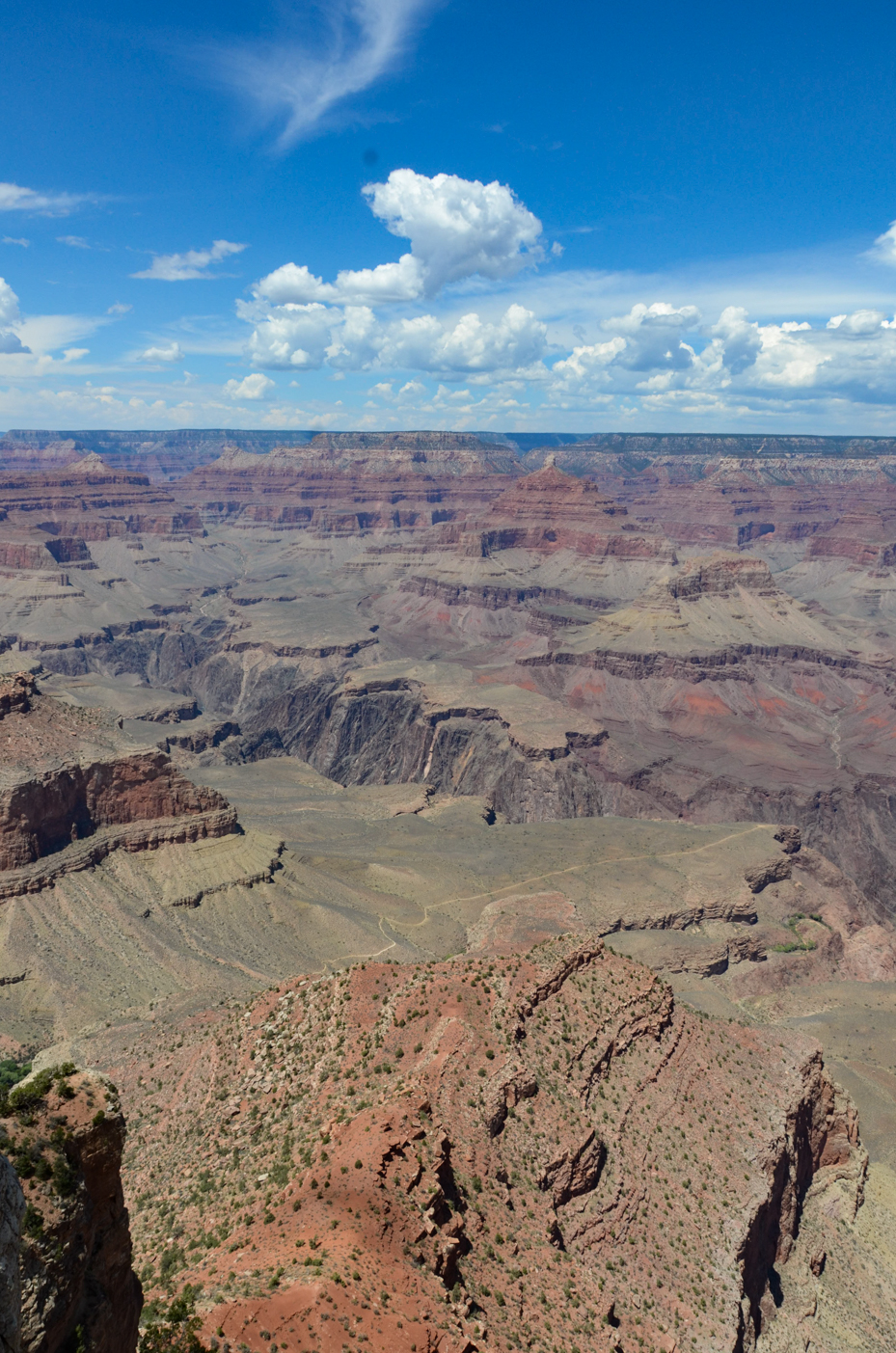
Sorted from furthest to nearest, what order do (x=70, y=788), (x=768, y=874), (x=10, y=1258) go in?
(x=768, y=874) → (x=70, y=788) → (x=10, y=1258)

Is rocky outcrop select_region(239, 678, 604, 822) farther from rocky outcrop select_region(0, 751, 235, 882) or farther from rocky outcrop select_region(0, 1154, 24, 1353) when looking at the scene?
rocky outcrop select_region(0, 1154, 24, 1353)

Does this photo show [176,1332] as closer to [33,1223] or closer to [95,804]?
[33,1223]

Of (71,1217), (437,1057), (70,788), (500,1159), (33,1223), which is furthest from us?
(70,788)

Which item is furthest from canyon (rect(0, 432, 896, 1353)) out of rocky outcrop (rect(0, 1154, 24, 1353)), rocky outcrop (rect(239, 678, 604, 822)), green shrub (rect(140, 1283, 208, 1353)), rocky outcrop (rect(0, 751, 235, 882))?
rocky outcrop (rect(239, 678, 604, 822))

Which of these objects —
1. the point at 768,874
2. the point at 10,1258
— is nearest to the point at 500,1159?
the point at 10,1258

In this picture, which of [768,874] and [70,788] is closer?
[70,788]

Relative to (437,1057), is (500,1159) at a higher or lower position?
lower
